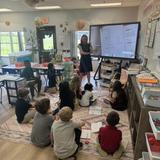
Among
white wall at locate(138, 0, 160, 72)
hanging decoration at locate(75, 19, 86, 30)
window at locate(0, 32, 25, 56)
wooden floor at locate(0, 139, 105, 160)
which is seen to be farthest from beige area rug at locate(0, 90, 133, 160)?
window at locate(0, 32, 25, 56)

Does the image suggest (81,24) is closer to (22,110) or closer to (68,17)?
(68,17)

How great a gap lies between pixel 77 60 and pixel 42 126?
3431 mm

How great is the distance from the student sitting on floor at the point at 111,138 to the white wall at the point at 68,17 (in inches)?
197

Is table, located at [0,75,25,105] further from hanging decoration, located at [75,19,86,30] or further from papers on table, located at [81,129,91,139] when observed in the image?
hanging decoration, located at [75,19,86,30]

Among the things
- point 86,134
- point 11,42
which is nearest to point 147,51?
point 86,134

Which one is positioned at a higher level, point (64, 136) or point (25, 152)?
point (64, 136)

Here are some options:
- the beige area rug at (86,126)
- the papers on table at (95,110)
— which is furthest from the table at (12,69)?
the papers on table at (95,110)

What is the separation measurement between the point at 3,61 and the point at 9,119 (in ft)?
17.1

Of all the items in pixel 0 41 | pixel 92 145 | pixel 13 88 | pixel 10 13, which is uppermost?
pixel 10 13

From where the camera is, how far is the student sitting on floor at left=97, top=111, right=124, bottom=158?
204 cm

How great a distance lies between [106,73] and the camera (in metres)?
5.05

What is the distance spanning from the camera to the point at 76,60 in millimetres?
5426

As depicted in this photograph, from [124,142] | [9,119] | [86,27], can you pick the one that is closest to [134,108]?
[124,142]

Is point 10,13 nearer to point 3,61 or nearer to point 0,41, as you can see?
point 0,41
